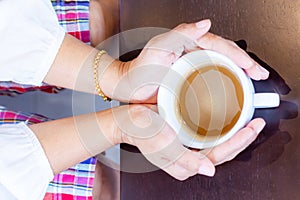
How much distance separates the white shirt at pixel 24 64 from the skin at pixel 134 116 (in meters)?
0.02

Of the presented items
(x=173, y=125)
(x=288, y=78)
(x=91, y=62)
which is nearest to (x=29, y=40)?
(x=91, y=62)

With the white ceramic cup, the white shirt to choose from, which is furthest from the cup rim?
the white shirt

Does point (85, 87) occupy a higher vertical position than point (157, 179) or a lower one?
higher

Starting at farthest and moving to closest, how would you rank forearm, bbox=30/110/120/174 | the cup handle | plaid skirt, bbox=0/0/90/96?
Answer: plaid skirt, bbox=0/0/90/96, forearm, bbox=30/110/120/174, the cup handle

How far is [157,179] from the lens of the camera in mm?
638

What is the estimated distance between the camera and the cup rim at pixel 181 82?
50cm

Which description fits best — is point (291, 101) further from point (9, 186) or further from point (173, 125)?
point (9, 186)

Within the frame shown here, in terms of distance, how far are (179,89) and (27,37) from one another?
19 centimetres

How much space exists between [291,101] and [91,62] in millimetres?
244

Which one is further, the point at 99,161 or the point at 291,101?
the point at 99,161

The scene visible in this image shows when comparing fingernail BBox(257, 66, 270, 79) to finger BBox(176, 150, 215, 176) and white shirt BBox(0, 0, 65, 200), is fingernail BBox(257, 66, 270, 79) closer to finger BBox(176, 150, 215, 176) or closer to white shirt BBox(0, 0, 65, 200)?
finger BBox(176, 150, 215, 176)

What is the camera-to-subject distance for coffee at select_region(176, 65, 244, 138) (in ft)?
1.75

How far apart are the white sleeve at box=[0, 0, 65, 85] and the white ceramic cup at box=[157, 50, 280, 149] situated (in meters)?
0.15

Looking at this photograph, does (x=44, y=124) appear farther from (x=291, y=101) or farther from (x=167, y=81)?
(x=291, y=101)
